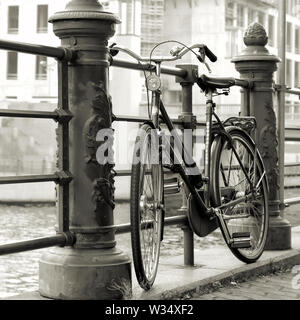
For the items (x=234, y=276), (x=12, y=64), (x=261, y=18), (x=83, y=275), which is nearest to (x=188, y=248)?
(x=234, y=276)

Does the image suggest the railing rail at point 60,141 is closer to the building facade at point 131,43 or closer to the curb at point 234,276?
the curb at point 234,276

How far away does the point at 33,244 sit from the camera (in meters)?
4.10

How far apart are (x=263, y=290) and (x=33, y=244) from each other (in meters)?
1.41

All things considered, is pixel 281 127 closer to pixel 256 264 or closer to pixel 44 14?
pixel 256 264

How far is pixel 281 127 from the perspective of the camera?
6.74m

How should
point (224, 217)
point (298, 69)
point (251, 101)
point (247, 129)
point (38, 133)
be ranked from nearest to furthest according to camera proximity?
point (224, 217) < point (247, 129) < point (251, 101) < point (38, 133) < point (298, 69)

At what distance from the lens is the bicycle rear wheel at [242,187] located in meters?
5.23

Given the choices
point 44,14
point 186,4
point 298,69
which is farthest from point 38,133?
point 298,69

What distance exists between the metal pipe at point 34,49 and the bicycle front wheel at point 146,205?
1.71ft

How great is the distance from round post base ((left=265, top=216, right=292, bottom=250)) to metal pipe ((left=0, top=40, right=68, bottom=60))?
2474 millimetres

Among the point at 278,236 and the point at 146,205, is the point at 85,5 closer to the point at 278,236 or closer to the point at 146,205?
the point at 146,205

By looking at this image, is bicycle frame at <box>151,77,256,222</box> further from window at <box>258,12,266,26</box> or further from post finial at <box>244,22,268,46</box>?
window at <box>258,12,266,26</box>
